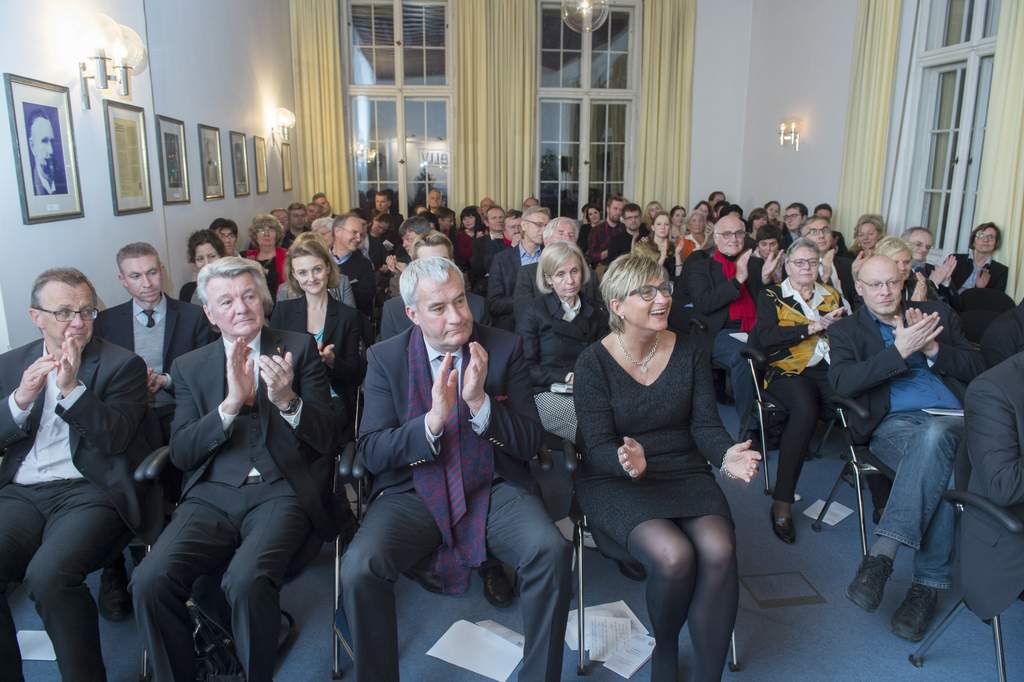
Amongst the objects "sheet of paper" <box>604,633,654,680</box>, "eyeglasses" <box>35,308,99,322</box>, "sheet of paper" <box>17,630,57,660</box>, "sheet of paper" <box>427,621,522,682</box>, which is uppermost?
"eyeglasses" <box>35,308,99,322</box>

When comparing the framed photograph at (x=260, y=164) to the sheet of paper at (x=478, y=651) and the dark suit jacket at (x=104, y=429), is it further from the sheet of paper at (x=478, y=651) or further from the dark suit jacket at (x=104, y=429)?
the sheet of paper at (x=478, y=651)

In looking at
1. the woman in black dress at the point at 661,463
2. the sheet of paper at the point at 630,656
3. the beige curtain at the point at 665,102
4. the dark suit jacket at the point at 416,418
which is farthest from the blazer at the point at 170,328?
the beige curtain at the point at 665,102

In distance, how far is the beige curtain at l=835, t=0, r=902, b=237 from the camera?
7.42m

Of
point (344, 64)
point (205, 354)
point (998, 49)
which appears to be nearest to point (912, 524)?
point (205, 354)

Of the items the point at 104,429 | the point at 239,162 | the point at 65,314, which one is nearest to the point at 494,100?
the point at 239,162

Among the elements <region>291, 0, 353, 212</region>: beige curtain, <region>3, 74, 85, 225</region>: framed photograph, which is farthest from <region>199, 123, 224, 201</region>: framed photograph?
<region>291, 0, 353, 212</region>: beige curtain

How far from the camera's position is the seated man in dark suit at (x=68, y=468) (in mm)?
2203

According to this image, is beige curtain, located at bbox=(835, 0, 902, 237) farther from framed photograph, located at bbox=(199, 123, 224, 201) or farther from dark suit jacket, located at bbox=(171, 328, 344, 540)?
dark suit jacket, located at bbox=(171, 328, 344, 540)

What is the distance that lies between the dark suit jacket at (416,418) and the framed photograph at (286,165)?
25.2ft

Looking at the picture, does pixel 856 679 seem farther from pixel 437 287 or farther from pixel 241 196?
pixel 241 196

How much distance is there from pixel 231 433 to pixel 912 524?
272 cm

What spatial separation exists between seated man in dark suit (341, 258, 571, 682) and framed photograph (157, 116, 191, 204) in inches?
157

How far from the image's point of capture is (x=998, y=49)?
19.5 feet

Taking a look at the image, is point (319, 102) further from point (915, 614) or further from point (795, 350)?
point (915, 614)
